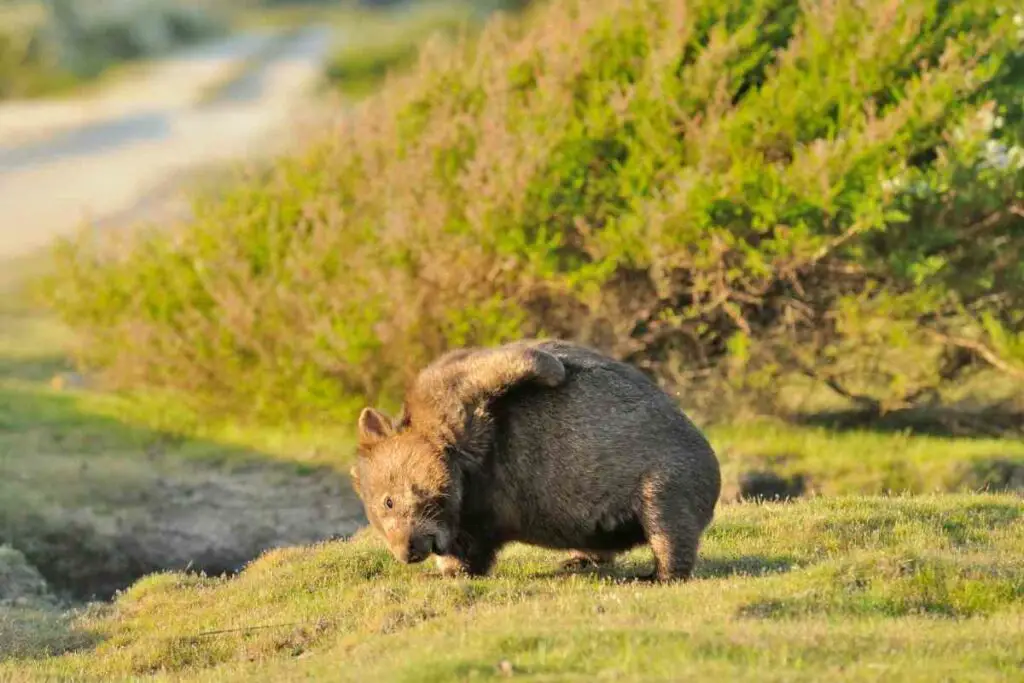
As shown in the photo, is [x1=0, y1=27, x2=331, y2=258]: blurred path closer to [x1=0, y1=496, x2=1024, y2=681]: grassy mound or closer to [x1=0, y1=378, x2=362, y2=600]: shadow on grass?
[x1=0, y1=378, x2=362, y2=600]: shadow on grass

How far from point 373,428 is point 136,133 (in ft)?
133

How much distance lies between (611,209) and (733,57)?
2343 millimetres

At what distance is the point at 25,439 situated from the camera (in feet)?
65.5

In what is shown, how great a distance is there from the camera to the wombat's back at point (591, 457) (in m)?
10.2

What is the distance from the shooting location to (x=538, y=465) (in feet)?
34.1

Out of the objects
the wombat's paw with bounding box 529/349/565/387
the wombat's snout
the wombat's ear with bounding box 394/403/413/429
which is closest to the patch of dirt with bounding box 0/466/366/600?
the wombat's ear with bounding box 394/403/413/429

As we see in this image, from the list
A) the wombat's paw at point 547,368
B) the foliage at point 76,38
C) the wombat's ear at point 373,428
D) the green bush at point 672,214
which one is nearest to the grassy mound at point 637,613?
the wombat's ear at point 373,428

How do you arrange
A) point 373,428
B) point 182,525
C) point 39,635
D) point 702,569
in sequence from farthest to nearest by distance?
point 182,525 < point 39,635 < point 702,569 < point 373,428

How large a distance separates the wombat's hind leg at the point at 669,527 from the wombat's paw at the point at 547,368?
0.93 meters

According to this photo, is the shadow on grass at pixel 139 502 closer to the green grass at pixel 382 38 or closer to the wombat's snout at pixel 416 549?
the wombat's snout at pixel 416 549

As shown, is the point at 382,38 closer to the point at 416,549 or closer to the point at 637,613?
the point at 416,549

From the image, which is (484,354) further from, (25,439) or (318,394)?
(25,439)

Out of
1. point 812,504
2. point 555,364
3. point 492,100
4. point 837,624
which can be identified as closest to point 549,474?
A: point 555,364

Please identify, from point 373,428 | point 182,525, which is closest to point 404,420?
point 373,428
